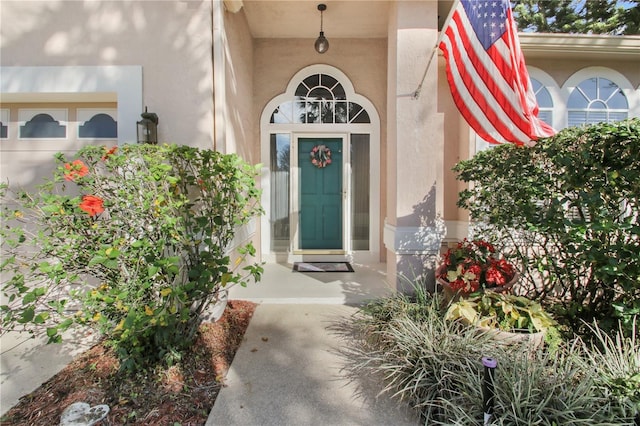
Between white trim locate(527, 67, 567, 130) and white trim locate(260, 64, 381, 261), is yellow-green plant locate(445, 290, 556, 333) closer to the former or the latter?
white trim locate(260, 64, 381, 261)

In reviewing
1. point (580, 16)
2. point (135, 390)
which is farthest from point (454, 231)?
point (580, 16)

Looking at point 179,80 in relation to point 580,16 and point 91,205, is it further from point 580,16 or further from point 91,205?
point 580,16

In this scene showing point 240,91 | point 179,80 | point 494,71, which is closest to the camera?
point 494,71

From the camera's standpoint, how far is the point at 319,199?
5266 millimetres

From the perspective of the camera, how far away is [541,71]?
441cm

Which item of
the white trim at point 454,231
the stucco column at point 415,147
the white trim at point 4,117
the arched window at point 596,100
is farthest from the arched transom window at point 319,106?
the white trim at point 4,117

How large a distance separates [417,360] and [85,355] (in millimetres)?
2684

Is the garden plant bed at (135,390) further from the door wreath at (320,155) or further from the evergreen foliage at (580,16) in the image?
the evergreen foliage at (580,16)

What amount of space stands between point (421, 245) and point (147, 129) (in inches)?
120

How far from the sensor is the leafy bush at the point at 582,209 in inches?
80.5

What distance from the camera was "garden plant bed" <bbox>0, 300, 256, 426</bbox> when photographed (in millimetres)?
1888

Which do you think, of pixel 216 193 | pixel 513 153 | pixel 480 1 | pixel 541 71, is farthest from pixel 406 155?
pixel 541 71

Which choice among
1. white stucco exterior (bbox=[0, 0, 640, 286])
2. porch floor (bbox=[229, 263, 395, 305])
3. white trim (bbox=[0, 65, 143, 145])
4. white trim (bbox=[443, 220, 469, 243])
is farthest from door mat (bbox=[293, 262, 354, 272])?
white trim (bbox=[0, 65, 143, 145])

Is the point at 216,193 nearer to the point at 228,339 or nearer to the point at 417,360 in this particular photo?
the point at 228,339
